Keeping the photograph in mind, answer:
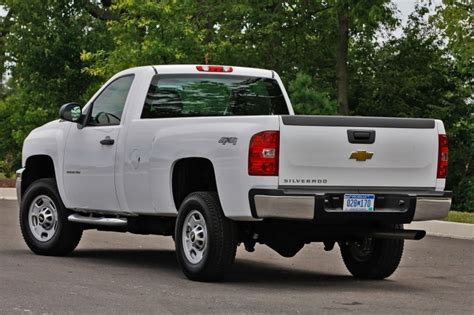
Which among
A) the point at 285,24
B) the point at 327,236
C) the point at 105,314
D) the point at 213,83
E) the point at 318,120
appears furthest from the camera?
the point at 285,24

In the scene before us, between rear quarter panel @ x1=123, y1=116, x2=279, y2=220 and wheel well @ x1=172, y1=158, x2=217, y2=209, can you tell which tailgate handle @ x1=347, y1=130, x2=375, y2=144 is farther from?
wheel well @ x1=172, y1=158, x2=217, y2=209

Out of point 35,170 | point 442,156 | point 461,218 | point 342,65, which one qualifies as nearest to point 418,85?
point 342,65

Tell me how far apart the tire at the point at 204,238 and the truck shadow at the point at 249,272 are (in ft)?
0.75

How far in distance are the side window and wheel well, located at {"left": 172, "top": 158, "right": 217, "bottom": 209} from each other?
1245 mm

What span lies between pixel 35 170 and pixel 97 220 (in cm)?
164

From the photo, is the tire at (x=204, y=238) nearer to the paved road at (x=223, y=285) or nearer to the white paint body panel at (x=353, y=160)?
the paved road at (x=223, y=285)

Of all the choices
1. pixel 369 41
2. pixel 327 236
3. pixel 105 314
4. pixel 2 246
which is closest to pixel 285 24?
pixel 369 41

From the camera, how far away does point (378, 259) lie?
39.1 feet

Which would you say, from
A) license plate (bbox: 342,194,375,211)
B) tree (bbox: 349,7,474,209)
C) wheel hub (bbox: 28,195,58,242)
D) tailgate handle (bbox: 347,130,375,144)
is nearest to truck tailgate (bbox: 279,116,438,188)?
tailgate handle (bbox: 347,130,375,144)

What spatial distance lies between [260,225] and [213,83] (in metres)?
2.08

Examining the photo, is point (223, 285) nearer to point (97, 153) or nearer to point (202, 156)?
point (202, 156)

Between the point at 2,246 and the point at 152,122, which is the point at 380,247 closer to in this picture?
the point at 152,122

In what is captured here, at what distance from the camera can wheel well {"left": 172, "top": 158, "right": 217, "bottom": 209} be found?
11539 mm

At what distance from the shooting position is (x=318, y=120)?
415 inches
